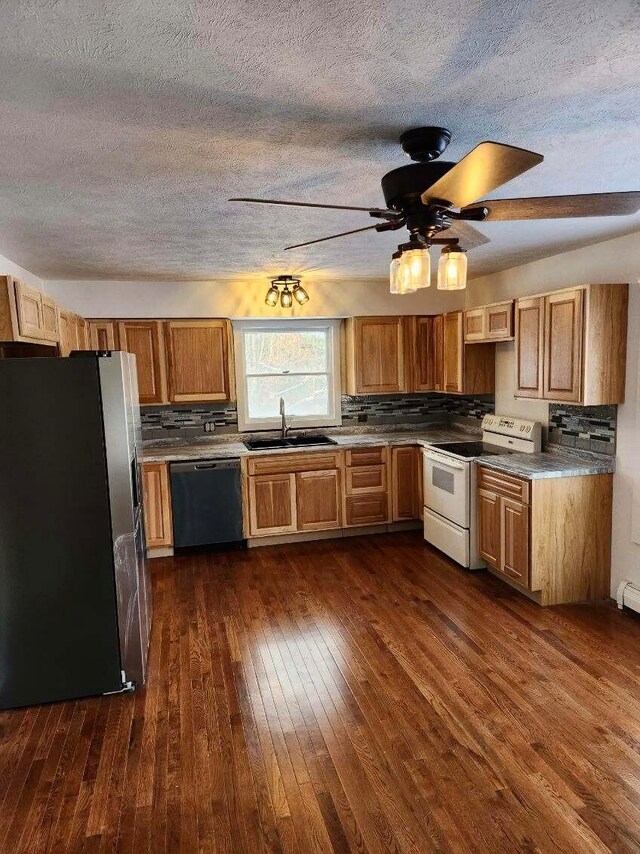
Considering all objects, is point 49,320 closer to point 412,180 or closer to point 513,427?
point 412,180

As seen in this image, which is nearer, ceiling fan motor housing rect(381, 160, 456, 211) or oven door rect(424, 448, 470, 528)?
ceiling fan motor housing rect(381, 160, 456, 211)

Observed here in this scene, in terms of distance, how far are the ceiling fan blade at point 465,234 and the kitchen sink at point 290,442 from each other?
113 inches

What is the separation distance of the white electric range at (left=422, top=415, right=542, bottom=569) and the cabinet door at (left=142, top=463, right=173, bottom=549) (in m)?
2.17

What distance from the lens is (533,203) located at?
5.43 feet

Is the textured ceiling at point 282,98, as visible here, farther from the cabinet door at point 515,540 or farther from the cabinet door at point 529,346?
the cabinet door at point 515,540

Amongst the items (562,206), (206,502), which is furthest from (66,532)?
(562,206)

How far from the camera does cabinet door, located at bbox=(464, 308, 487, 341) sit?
430 centimetres

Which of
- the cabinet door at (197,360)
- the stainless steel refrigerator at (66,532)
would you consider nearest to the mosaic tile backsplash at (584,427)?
the cabinet door at (197,360)

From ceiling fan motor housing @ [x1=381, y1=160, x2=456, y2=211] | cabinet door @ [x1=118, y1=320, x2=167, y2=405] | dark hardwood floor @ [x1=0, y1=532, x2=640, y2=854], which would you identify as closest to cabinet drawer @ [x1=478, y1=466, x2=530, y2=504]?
dark hardwood floor @ [x1=0, y1=532, x2=640, y2=854]

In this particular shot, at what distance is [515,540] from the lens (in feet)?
11.7

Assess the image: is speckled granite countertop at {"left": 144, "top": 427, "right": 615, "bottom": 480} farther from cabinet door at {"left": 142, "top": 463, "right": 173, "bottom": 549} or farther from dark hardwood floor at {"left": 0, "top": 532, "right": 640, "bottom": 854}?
dark hardwood floor at {"left": 0, "top": 532, "right": 640, "bottom": 854}

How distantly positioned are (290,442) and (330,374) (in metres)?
0.80

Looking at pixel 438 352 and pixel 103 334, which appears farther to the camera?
pixel 438 352

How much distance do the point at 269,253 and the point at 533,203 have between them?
219 centimetres
